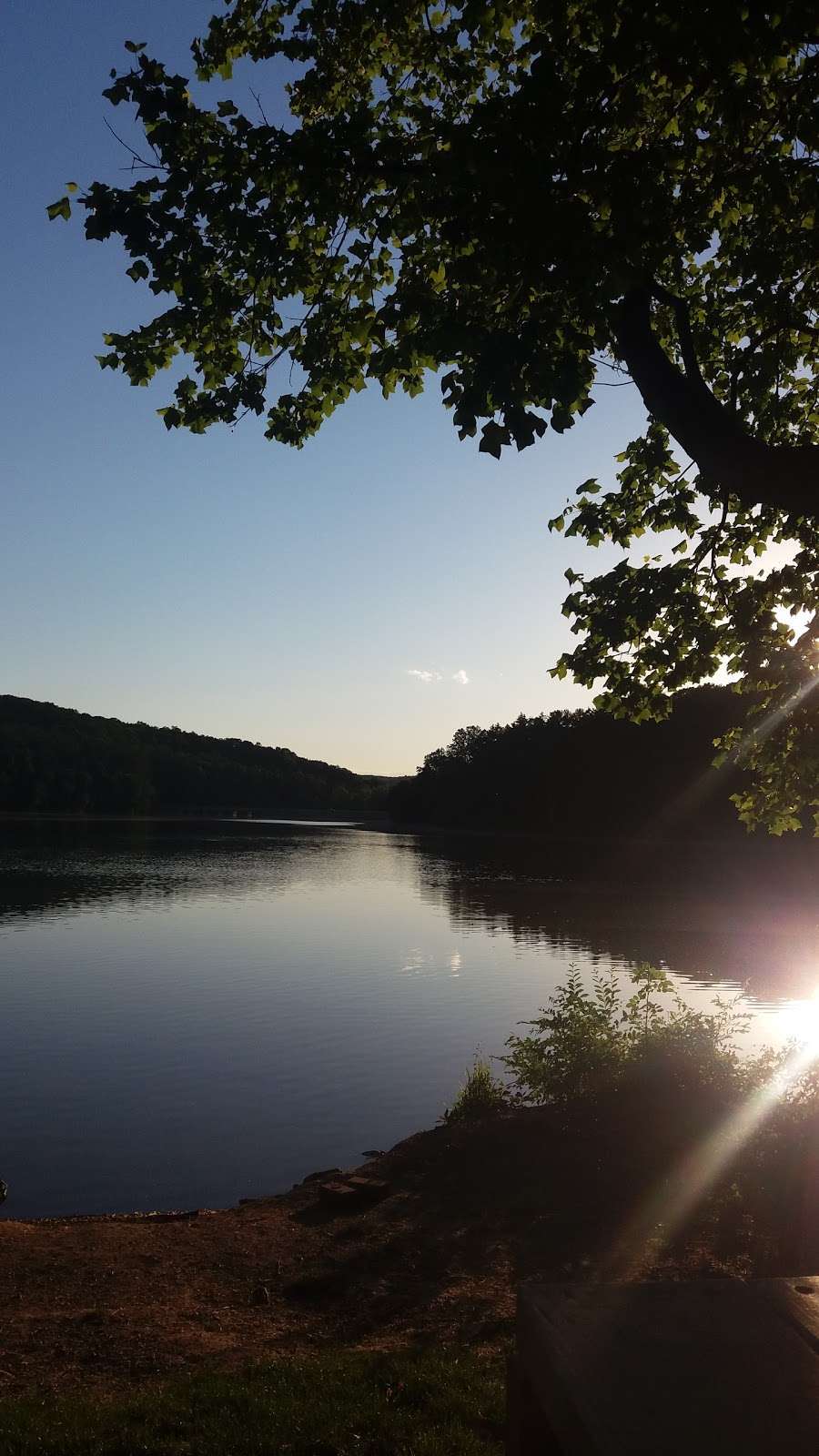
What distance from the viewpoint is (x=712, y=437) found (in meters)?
7.56

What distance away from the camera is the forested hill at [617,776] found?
12619cm

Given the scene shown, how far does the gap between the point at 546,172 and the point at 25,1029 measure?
2569 centimetres

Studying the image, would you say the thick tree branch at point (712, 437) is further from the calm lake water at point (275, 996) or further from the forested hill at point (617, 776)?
the forested hill at point (617, 776)

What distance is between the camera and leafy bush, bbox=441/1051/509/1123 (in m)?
18.1

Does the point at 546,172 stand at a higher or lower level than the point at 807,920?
higher

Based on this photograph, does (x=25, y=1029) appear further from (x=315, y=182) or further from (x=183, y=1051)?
(x=315, y=182)

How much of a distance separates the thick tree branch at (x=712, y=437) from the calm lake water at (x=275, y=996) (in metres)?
13.5

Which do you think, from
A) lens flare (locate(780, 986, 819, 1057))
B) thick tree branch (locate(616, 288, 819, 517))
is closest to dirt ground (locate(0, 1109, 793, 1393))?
thick tree branch (locate(616, 288, 819, 517))

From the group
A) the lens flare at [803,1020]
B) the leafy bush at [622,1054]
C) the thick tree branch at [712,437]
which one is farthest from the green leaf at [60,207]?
the lens flare at [803,1020]

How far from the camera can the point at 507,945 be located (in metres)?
45.2

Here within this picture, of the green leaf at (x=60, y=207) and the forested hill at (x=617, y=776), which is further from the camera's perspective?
the forested hill at (x=617, y=776)

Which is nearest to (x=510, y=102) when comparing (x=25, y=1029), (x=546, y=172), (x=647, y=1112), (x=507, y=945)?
(x=546, y=172)

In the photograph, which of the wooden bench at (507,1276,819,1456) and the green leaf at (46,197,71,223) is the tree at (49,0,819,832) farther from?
the wooden bench at (507,1276,819,1456)

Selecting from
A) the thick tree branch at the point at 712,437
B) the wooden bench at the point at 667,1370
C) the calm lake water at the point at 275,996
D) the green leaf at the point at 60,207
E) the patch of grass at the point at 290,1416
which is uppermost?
the green leaf at the point at 60,207
